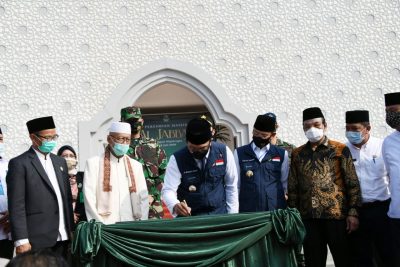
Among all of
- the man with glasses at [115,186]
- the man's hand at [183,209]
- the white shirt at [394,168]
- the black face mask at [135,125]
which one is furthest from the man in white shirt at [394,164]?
the black face mask at [135,125]

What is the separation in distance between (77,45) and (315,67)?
3366 mm

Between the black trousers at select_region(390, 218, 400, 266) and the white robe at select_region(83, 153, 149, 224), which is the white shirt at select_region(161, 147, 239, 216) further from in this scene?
the black trousers at select_region(390, 218, 400, 266)

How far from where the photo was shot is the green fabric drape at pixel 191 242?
11.9ft

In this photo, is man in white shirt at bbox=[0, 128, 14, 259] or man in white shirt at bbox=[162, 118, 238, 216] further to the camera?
man in white shirt at bbox=[0, 128, 14, 259]

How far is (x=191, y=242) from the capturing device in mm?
3652

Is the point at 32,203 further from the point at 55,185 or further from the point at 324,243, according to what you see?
the point at 324,243

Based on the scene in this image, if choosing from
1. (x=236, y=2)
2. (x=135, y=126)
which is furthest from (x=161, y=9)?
(x=135, y=126)

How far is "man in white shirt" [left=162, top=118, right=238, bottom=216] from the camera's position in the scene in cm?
413

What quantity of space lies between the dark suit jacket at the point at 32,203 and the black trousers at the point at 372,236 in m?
2.12

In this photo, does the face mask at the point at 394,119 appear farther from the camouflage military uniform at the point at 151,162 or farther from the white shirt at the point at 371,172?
the camouflage military uniform at the point at 151,162

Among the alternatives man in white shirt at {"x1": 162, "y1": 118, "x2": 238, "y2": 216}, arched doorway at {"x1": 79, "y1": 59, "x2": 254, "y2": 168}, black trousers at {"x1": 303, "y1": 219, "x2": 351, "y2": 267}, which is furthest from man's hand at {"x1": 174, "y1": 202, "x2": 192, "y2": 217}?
arched doorway at {"x1": 79, "y1": 59, "x2": 254, "y2": 168}

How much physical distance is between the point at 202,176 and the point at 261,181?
51 centimetres

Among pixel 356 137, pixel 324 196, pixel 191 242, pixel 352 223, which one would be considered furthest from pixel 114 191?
pixel 356 137

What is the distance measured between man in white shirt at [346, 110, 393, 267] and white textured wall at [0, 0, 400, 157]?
3881 millimetres
